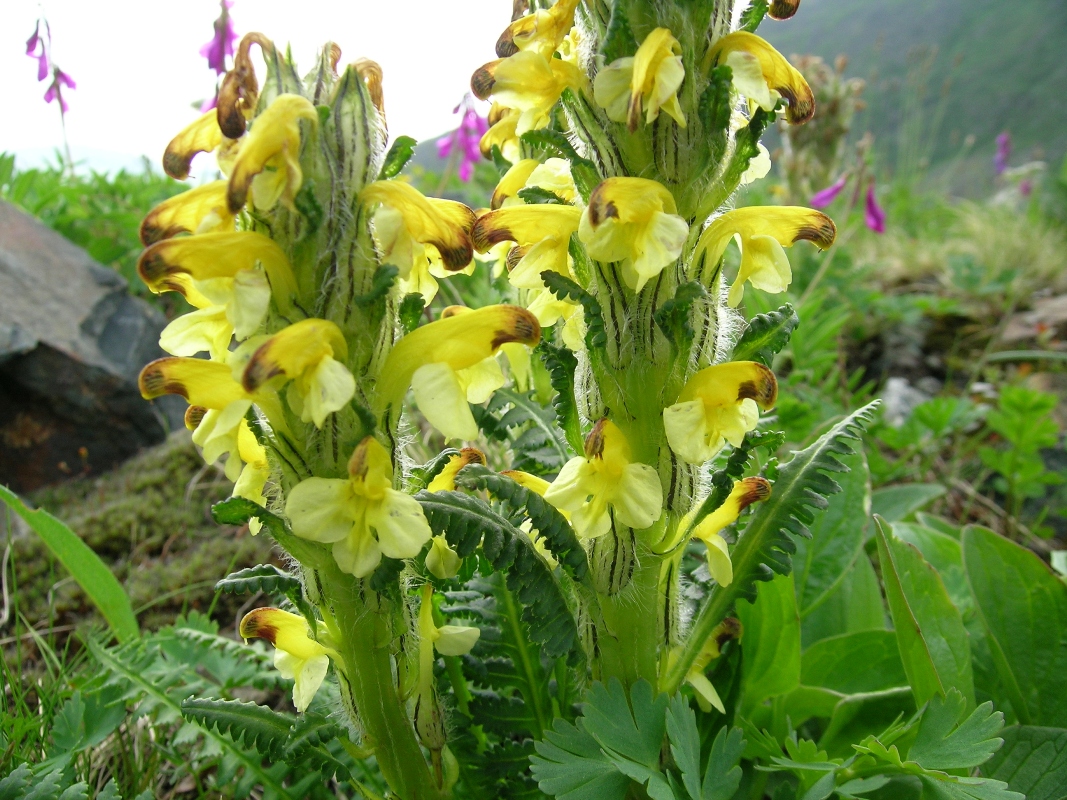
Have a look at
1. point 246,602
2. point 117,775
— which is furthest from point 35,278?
point 117,775

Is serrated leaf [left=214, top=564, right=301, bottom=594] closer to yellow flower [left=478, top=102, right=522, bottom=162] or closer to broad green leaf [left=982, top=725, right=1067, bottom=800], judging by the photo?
yellow flower [left=478, top=102, right=522, bottom=162]

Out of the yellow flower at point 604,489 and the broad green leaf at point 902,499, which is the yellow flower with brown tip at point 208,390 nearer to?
the yellow flower at point 604,489

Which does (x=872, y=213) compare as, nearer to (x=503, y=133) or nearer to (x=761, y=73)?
(x=503, y=133)

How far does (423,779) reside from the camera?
4.52 feet

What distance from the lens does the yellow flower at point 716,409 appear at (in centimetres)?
127

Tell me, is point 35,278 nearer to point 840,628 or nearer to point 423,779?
point 423,779

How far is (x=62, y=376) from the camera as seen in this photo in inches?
155

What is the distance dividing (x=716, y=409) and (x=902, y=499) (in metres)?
1.64

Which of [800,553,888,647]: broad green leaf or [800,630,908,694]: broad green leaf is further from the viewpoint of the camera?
[800,553,888,647]: broad green leaf

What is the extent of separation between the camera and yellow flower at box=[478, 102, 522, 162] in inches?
61.7

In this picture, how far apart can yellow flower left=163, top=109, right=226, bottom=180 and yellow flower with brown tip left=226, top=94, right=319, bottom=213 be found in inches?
8.7

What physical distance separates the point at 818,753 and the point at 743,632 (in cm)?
40

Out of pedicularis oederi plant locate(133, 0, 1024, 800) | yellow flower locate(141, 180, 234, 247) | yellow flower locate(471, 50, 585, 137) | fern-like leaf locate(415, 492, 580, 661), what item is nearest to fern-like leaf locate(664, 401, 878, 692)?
pedicularis oederi plant locate(133, 0, 1024, 800)

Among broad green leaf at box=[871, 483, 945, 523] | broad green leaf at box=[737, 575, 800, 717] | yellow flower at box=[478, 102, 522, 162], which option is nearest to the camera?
yellow flower at box=[478, 102, 522, 162]
